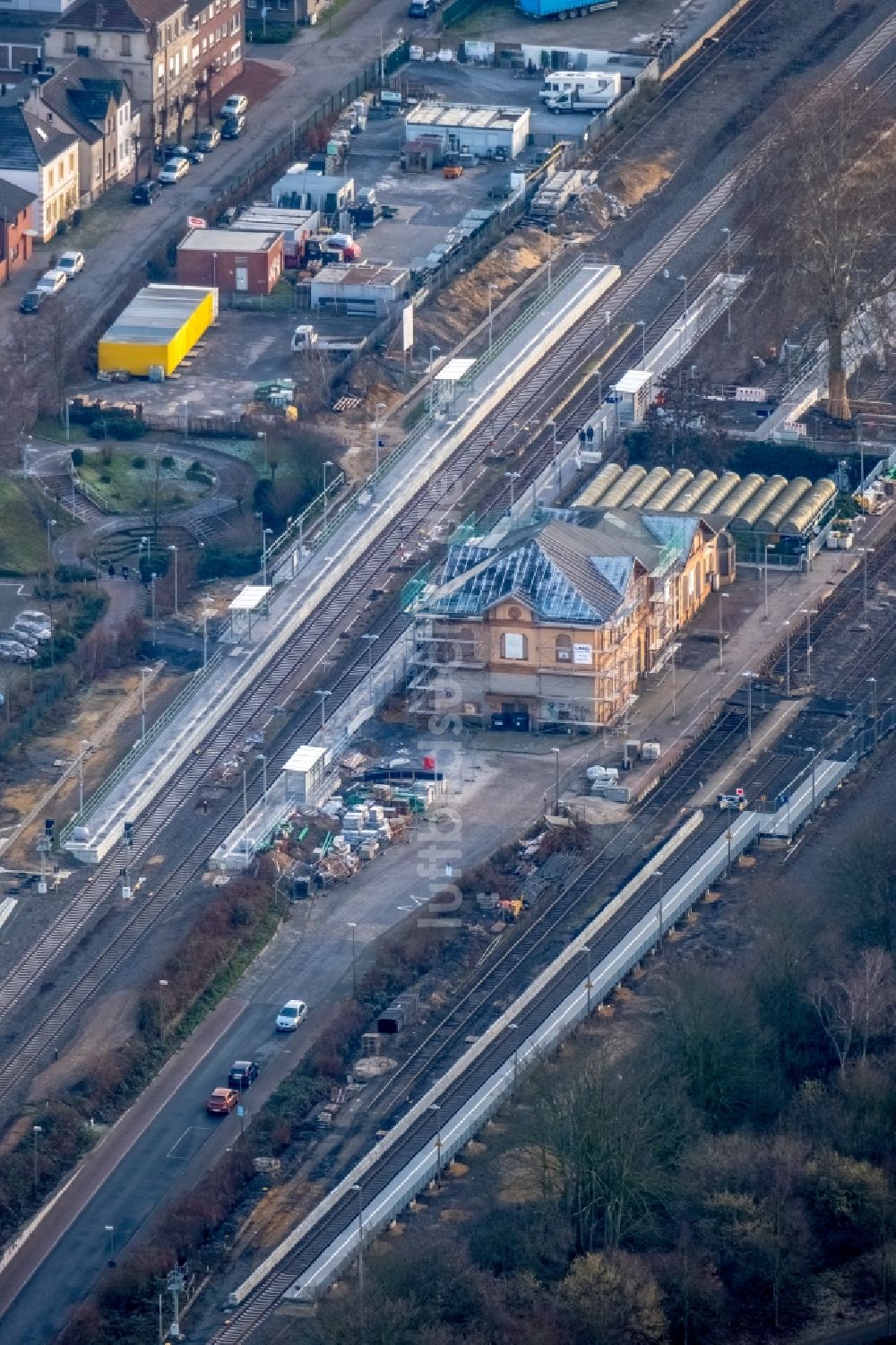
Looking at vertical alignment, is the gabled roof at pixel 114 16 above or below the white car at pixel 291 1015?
above

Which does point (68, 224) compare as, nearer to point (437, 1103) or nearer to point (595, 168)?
point (595, 168)

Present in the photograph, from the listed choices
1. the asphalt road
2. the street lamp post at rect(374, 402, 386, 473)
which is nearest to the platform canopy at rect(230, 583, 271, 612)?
the street lamp post at rect(374, 402, 386, 473)

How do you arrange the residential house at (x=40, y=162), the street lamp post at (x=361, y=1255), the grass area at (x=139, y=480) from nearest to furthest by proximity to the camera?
the street lamp post at (x=361, y=1255) → the grass area at (x=139, y=480) → the residential house at (x=40, y=162)

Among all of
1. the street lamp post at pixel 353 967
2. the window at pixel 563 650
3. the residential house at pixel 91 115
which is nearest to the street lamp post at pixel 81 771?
the street lamp post at pixel 353 967

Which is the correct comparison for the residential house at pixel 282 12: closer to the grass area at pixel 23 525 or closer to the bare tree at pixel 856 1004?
the grass area at pixel 23 525

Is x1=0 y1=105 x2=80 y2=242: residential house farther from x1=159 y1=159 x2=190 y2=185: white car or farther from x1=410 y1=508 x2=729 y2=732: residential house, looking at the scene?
x1=410 y1=508 x2=729 y2=732: residential house

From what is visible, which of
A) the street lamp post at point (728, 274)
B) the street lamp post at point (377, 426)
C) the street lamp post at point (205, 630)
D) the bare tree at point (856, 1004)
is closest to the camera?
the bare tree at point (856, 1004)
